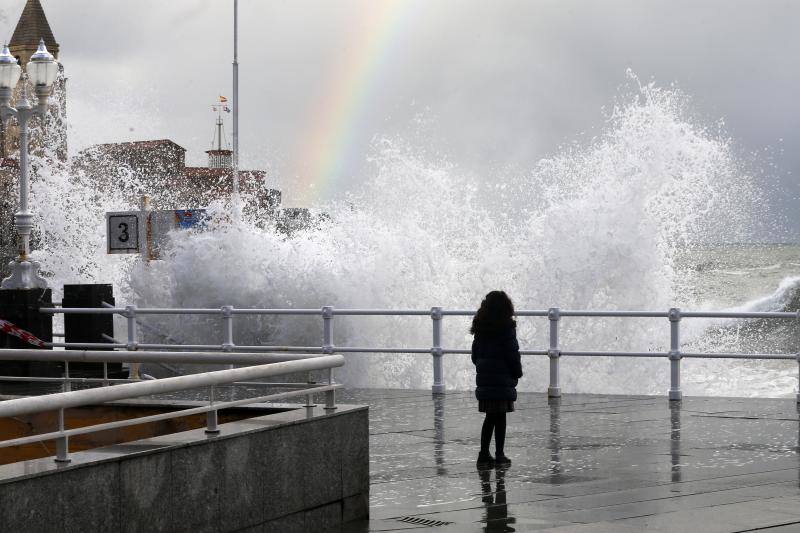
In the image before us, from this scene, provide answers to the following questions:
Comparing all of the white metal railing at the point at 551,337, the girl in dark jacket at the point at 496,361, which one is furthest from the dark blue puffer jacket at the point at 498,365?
the white metal railing at the point at 551,337

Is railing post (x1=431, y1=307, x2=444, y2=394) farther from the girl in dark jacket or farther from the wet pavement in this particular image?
the girl in dark jacket

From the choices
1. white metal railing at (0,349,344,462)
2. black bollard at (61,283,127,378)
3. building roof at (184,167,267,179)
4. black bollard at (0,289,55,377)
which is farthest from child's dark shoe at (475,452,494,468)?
building roof at (184,167,267,179)

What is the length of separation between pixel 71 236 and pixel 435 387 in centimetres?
2916

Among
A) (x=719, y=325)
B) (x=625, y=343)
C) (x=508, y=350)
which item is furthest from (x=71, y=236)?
(x=508, y=350)

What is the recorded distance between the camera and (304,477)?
687cm

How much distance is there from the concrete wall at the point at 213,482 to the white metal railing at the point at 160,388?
0.13m

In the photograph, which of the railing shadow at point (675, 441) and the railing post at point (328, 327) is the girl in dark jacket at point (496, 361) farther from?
the railing post at point (328, 327)

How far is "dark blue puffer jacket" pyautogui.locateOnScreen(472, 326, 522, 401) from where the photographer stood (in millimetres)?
9617

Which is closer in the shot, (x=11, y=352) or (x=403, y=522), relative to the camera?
(x=403, y=522)

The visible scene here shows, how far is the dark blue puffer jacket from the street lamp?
11233 millimetres

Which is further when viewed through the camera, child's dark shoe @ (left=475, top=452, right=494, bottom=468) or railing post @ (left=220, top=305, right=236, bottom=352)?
railing post @ (left=220, top=305, right=236, bottom=352)

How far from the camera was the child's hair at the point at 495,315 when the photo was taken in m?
9.59

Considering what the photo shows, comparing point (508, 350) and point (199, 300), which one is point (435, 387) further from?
point (199, 300)

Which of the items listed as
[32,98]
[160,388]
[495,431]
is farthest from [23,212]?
[32,98]
